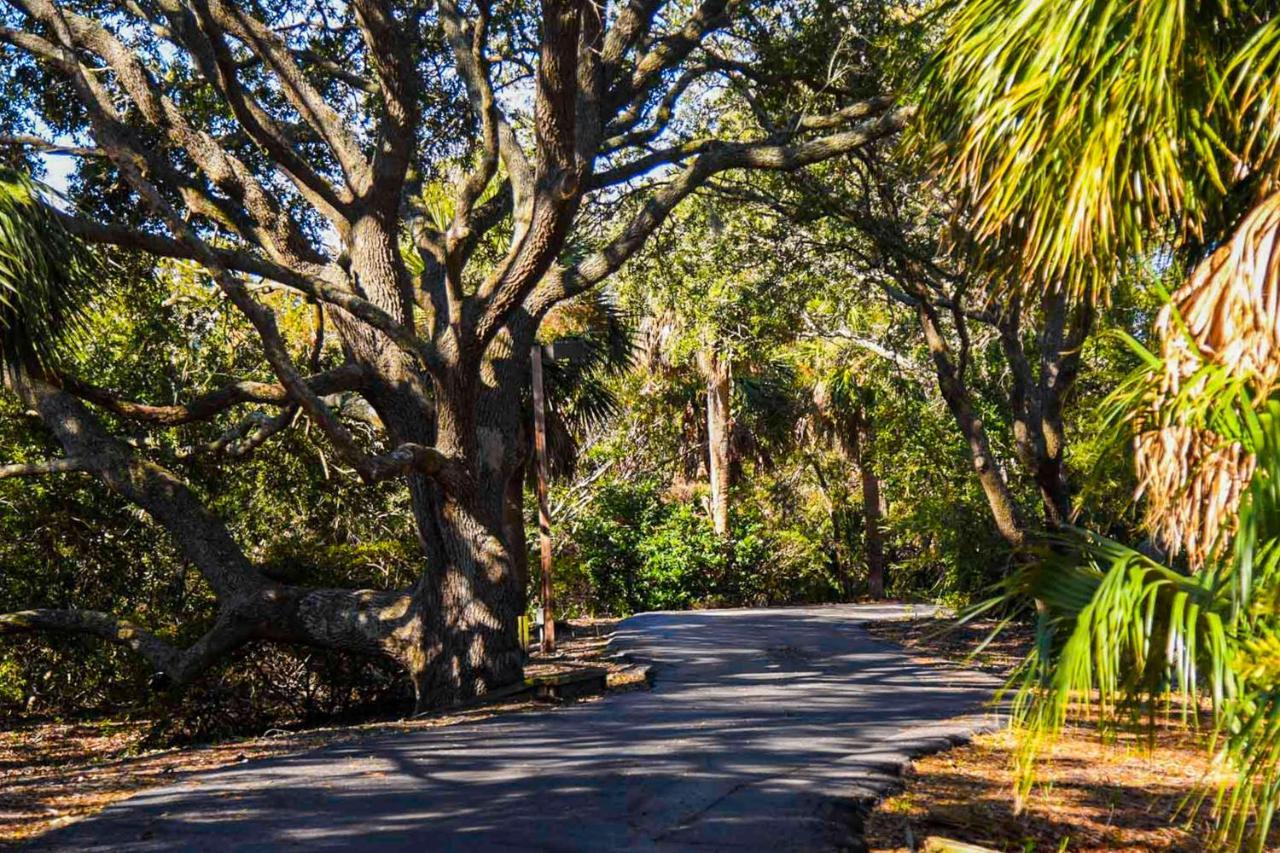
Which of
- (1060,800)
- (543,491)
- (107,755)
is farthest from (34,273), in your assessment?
(543,491)

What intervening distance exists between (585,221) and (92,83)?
6.55 m

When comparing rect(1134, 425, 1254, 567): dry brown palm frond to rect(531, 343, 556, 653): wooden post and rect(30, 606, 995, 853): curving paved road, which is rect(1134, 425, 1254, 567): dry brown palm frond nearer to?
rect(30, 606, 995, 853): curving paved road

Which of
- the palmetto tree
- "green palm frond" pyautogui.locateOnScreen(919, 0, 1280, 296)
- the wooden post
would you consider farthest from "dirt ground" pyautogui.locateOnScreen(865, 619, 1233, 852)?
the wooden post

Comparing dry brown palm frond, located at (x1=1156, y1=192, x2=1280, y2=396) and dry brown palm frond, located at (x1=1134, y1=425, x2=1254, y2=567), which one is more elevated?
dry brown palm frond, located at (x1=1156, y1=192, x2=1280, y2=396)

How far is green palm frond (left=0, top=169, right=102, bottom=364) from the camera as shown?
929 centimetres

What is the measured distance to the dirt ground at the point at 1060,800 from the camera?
603 centimetres

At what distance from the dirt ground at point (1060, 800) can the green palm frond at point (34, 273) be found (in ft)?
22.6

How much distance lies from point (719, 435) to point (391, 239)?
731 inches

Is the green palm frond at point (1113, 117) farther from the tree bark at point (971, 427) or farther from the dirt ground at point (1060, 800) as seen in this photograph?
the tree bark at point (971, 427)

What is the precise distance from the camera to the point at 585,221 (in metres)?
16.3

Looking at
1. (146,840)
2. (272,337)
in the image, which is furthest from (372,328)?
(146,840)

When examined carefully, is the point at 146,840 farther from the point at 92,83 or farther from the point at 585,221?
the point at 585,221

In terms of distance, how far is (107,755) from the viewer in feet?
40.6

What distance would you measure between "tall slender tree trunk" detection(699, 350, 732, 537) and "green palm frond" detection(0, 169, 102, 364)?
20.0m
